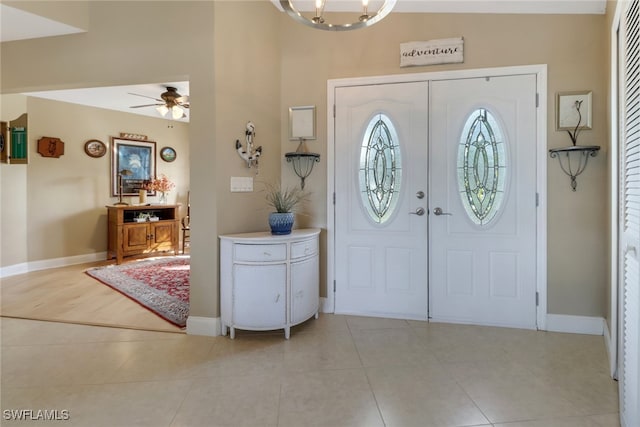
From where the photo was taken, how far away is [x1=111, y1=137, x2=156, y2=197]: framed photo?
19.5ft

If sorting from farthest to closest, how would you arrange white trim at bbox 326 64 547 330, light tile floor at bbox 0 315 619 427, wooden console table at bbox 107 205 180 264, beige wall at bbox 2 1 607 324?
wooden console table at bbox 107 205 180 264, white trim at bbox 326 64 547 330, beige wall at bbox 2 1 607 324, light tile floor at bbox 0 315 619 427

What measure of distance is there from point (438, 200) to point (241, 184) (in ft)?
5.81

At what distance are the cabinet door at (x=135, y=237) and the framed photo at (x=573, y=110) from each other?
5.85m

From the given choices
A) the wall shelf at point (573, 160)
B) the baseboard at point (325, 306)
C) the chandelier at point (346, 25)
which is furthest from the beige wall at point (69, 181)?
the wall shelf at point (573, 160)

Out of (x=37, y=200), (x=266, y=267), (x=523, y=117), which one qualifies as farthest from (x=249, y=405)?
(x=37, y=200)

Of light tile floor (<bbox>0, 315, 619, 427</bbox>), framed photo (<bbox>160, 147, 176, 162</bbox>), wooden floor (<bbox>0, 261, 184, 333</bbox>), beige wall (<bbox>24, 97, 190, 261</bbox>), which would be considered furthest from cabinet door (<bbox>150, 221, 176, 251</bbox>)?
light tile floor (<bbox>0, 315, 619, 427</bbox>)

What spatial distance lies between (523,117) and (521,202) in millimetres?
724

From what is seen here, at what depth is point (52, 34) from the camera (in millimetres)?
3113

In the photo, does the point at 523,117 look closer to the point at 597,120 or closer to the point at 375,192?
the point at 597,120

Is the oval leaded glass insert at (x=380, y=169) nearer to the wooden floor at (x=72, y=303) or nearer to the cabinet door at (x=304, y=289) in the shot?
the cabinet door at (x=304, y=289)

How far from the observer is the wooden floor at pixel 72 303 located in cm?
308

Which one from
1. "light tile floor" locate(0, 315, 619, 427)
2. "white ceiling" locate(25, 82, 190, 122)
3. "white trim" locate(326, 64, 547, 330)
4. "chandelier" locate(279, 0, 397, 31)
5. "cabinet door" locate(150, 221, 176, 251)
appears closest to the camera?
"chandelier" locate(279, 0, 397, 31)

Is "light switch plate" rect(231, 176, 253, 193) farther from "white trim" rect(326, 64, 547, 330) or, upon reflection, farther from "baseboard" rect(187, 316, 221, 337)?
"white trim" rect(326, 64, 547, 330)

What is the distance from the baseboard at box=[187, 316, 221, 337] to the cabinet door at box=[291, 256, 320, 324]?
0.63m
